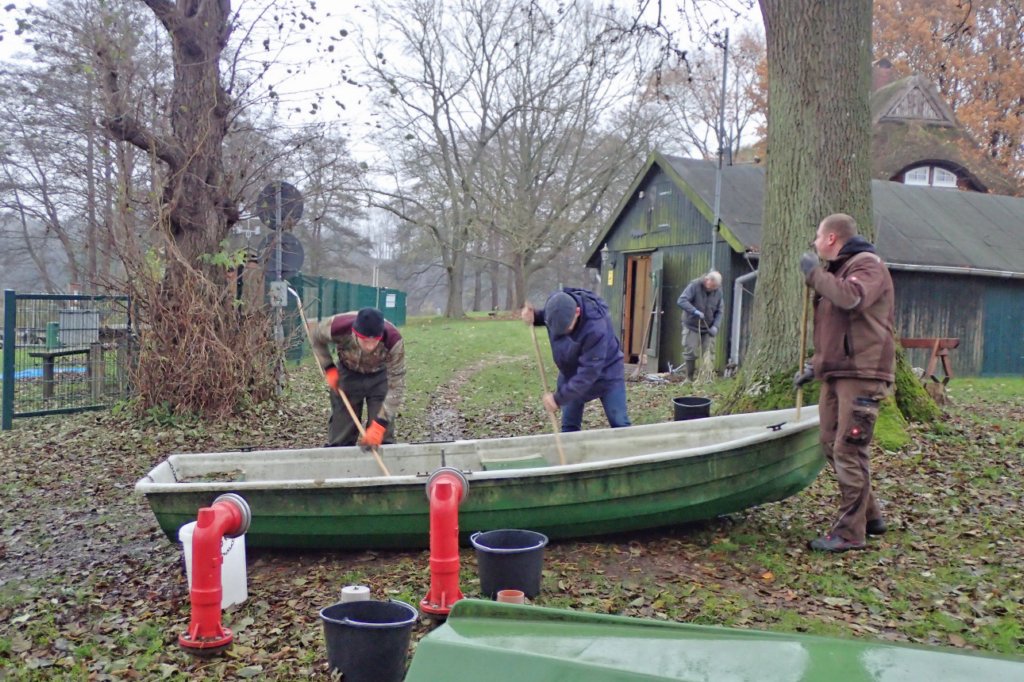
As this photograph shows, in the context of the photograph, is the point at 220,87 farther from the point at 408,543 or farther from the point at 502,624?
the point at 502,624

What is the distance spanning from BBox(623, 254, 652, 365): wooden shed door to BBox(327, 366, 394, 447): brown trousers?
11.9 metres

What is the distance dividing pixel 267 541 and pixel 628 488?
7.88ft

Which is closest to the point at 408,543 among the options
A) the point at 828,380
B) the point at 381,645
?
the point at 381,645

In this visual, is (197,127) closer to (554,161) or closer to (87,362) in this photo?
(87,362)

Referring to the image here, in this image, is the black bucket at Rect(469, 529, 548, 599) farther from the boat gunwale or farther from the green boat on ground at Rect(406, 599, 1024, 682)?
the green boat on ground at Rect(406, 599, 1024, 682)

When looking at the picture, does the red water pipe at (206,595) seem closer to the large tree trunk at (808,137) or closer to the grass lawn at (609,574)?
the grass lawn at (609,574)

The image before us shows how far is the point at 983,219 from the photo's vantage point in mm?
19719

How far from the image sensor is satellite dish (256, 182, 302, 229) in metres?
11.5

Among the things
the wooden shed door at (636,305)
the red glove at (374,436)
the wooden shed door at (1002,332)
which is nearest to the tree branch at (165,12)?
the red glove at (374,436)

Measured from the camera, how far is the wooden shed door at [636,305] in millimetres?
19078

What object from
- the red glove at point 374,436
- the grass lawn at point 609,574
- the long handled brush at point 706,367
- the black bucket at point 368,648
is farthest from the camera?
the long handled brush at point 706,367

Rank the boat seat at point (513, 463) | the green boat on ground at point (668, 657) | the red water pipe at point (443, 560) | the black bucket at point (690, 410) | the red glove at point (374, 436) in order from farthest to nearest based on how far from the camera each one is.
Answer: the black bucket at point (690, 410)
the boat seat at point (513, 463)
the red glove at point (374, 436)
the red water pipe at point (443, 560)
the green boat on ground at point (668, 657)

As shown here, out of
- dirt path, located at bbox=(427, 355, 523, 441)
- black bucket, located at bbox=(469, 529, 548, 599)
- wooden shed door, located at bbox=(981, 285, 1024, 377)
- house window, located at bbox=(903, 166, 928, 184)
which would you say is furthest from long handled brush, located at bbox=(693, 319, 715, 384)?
house window, located at bbox=(903, 166, 928, 184)

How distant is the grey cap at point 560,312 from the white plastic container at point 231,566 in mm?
2721
